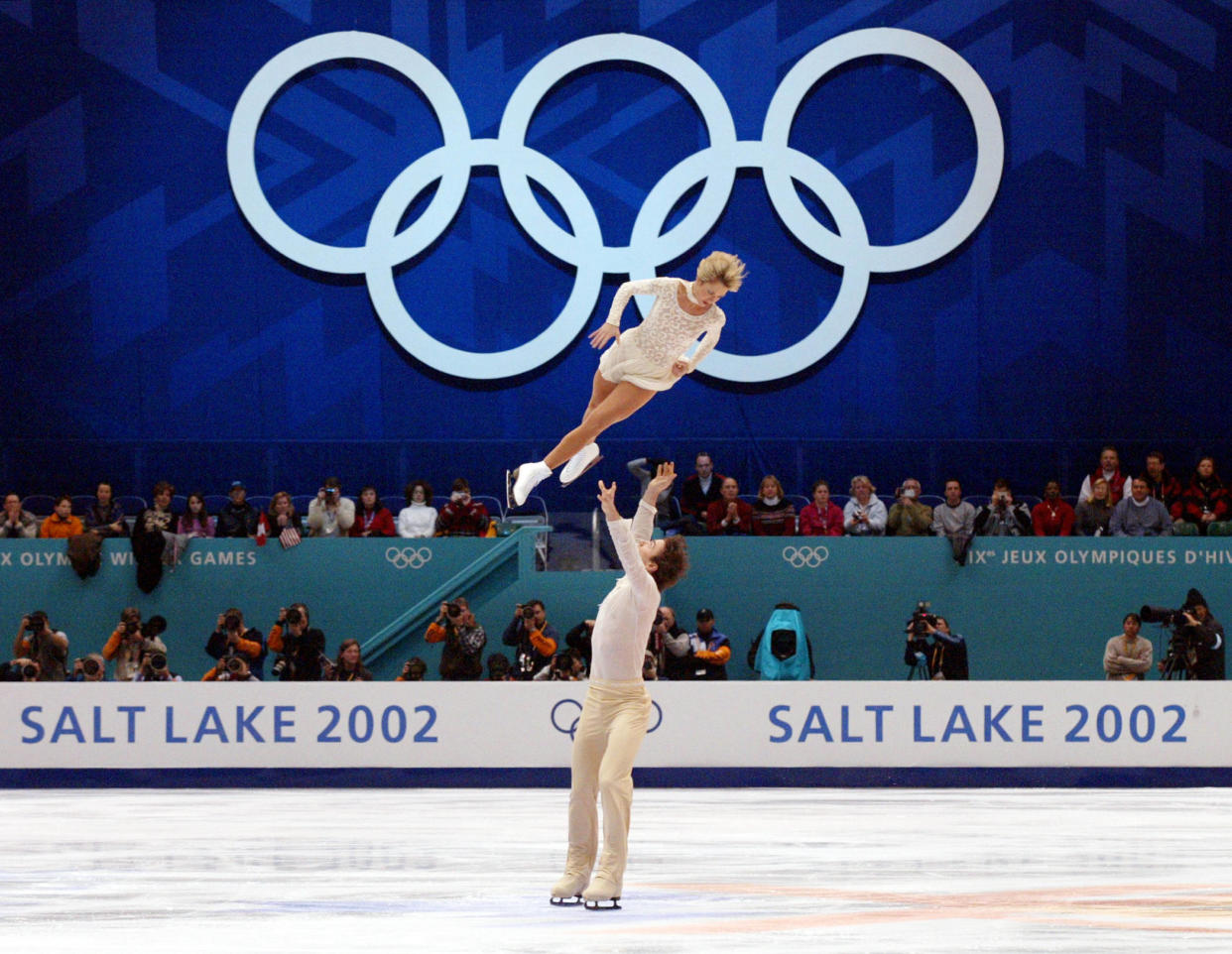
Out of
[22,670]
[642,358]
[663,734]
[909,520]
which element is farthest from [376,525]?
[642,358]

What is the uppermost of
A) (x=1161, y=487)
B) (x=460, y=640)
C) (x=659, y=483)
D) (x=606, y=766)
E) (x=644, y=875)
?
(x=1161, y=487)

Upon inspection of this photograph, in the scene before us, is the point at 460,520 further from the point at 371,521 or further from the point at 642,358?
the point at 642,358

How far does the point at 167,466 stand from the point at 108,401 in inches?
44.1

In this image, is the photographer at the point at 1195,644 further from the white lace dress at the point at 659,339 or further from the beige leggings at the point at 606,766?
the beige leggings at the point at 606,766

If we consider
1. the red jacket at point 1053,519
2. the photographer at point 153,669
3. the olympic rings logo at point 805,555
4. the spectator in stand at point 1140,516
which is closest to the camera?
the photographer at point 153,669

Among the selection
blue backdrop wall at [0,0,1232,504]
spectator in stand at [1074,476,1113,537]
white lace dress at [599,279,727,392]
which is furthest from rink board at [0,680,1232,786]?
blue backdrop wall at [0,0,1232,504]

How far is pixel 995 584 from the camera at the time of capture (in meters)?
14.7

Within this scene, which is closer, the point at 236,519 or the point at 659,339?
the point at 659,339

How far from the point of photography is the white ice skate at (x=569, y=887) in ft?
20.7

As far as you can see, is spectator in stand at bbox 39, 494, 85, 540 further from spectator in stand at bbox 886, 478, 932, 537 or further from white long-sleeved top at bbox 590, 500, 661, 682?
white long-sleeved top at bbox 590, 500, 661, 682

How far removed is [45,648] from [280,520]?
2.56 metres

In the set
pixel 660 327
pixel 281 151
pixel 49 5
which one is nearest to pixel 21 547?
pixel 281 151

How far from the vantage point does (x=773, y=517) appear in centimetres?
1495

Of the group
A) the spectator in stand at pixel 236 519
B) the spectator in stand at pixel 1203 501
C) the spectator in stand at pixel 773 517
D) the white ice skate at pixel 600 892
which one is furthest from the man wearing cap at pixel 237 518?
the white ice skate at pixel 600 892
